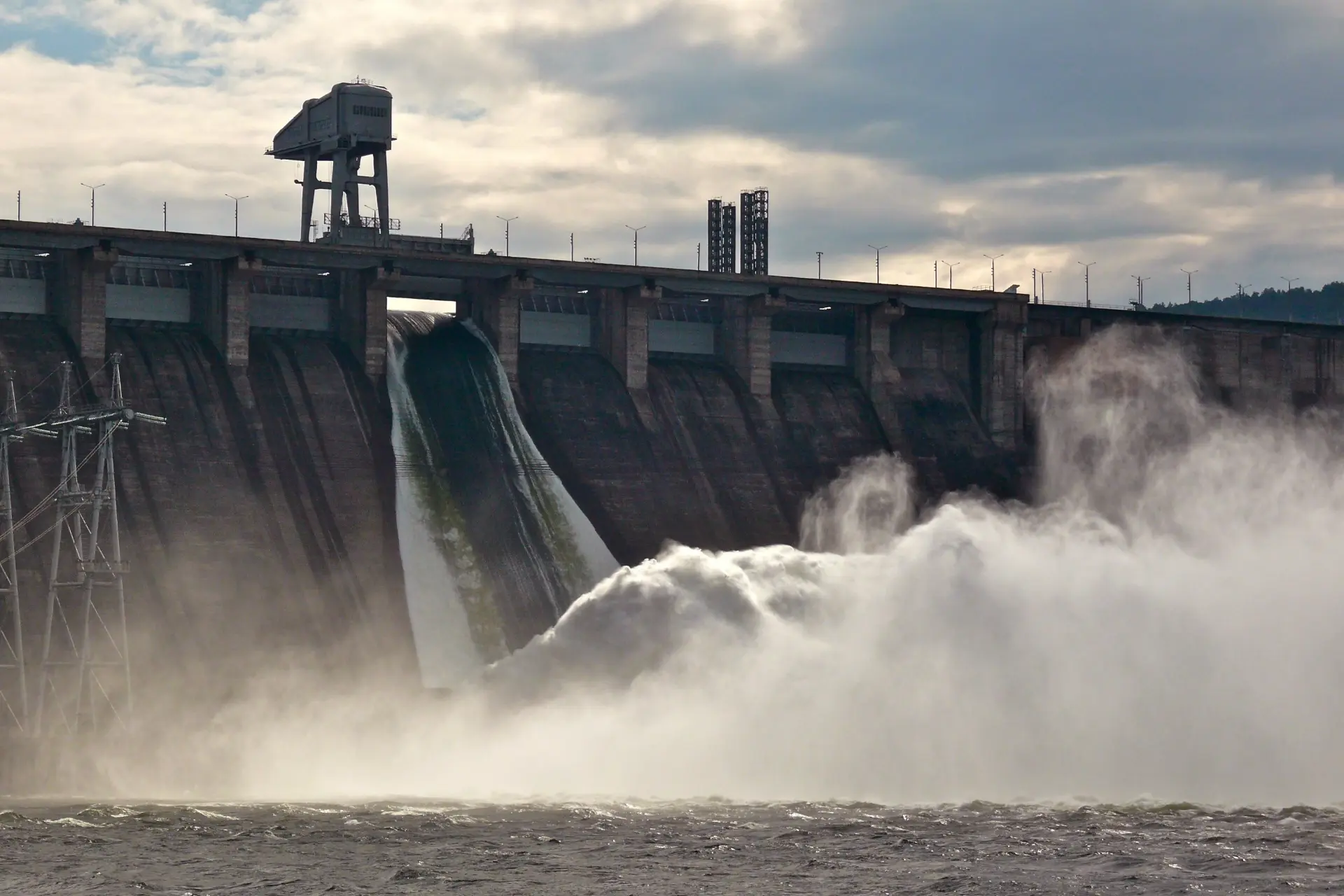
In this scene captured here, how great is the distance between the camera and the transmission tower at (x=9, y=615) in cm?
6350

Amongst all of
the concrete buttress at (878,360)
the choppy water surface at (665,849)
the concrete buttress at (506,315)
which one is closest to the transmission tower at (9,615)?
the choppy water surface at (665,849)

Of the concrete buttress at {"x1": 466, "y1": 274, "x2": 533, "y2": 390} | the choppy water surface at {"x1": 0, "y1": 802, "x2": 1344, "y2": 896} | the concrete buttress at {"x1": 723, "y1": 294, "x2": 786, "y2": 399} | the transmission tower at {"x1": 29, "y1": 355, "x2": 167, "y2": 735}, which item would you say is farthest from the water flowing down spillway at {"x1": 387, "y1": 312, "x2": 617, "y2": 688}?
the choppy water surface at {"x1": 0, "y1": 802, "x2": 1344, "y2": 896}

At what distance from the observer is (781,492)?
89000 mm

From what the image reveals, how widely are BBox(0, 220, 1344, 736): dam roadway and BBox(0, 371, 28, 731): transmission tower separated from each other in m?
0.80

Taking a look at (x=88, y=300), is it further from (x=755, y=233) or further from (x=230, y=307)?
(x=755, y=233)

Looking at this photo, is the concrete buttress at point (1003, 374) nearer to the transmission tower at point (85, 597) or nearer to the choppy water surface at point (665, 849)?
the choppy water surface at point (665, 849)

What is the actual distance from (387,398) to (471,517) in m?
6.82

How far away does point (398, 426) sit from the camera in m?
80.3

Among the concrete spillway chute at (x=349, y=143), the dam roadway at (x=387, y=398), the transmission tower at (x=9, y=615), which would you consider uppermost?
the concrete spillway chute at (x=349, y=143)

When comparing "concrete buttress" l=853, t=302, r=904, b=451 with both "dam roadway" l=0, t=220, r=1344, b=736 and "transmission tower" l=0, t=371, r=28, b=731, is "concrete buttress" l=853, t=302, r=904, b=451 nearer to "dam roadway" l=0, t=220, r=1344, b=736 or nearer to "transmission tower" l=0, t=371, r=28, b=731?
"dam roadway" l=0, t=220, r=1344, b=736

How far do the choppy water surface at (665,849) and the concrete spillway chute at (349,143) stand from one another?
126 ft

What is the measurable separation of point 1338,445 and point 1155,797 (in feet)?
189

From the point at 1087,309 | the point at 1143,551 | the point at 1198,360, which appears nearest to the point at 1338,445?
the point at 1198,360

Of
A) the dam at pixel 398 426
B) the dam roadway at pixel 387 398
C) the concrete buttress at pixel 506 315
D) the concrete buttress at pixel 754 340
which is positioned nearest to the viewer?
the dam at pixel 398 426
